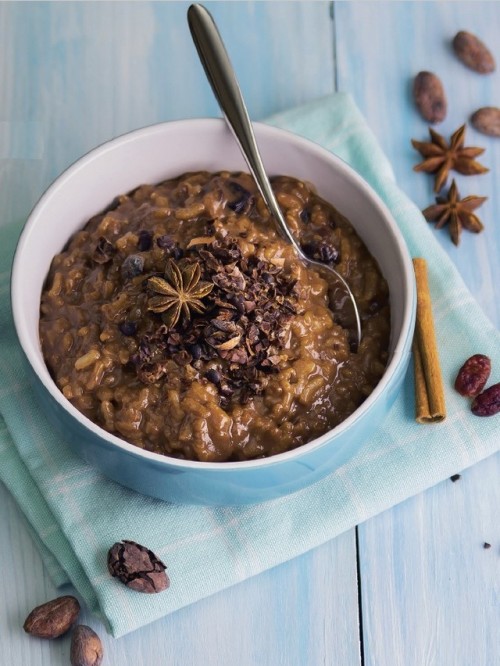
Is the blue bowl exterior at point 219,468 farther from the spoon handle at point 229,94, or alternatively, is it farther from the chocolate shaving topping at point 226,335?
the spoon handle at point 229,94

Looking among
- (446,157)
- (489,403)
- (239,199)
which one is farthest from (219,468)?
(446,157)

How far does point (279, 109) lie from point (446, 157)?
2.27ft

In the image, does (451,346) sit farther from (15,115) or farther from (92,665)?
(15,115)

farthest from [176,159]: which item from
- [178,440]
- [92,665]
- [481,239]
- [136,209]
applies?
[92,665]

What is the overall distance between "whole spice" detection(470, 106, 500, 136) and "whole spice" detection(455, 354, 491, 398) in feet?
3.57

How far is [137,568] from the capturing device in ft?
9.36

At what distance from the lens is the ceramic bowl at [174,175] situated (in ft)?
8.63

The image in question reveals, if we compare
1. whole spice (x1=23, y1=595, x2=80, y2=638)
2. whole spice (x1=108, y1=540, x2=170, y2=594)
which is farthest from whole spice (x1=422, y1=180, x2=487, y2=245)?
whole spice (x1=23, y1=595, x2=80, y2=638)

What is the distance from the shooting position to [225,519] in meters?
3.01

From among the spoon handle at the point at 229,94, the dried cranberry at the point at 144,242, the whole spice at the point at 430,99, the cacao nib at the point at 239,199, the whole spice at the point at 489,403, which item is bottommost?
the whole spice at the point at 489,403

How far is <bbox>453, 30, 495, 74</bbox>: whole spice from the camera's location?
3.93 meters

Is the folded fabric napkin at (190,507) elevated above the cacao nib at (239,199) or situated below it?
below

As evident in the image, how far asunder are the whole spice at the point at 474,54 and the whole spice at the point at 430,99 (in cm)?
19

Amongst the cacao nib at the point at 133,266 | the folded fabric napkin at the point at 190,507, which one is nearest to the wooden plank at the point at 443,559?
the folded fabric napkin at the point at 190,507
